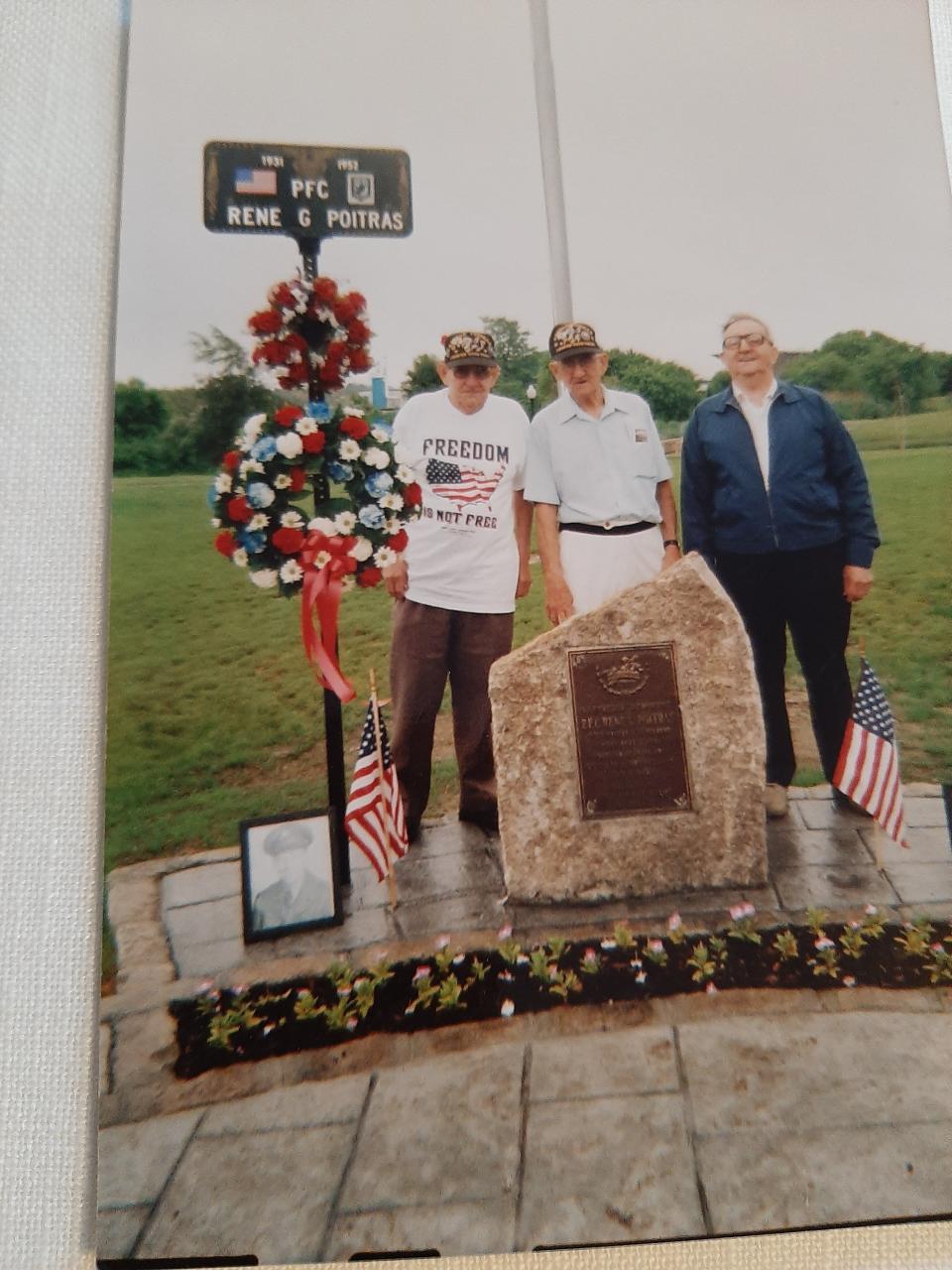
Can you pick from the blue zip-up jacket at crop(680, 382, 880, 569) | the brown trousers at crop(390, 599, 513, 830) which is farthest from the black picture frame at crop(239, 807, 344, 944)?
the blue zip-up jacket at crop(680, 382, 880, 569)

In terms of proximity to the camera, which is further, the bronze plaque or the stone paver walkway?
the bronze plaque

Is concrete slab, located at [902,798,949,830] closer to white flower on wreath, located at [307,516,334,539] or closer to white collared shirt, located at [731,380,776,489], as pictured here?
white collared shirt, located at [731,380,776,489]

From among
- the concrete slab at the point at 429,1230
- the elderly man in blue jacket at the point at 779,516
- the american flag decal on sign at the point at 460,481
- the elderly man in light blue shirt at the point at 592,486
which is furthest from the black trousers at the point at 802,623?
the concrete slab at the point at 429,1230

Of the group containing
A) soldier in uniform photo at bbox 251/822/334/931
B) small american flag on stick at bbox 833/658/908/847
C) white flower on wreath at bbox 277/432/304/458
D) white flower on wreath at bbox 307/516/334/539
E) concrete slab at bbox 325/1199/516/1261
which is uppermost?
white flower on wreath at bbox 277/432/304/458

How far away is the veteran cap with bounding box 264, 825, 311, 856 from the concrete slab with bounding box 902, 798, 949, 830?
1.40m

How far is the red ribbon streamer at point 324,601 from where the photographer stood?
5.60 feet

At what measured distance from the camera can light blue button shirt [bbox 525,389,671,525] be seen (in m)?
1.79

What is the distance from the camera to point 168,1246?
55.8 inches

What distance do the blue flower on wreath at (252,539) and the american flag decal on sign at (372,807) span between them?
441mm

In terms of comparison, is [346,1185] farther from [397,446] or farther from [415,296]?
[415,296]

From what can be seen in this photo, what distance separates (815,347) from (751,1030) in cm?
155

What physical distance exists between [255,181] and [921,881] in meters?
2.25

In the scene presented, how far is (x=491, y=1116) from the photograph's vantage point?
147 centimetres

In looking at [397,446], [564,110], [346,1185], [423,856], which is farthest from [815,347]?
[346,1185]
